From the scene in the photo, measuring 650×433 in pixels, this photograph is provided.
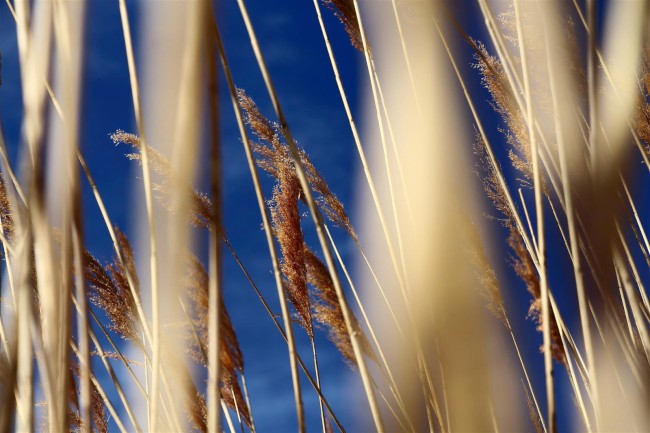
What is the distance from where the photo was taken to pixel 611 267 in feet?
1.96

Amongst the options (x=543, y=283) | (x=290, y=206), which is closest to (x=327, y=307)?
(x=290, y=206)

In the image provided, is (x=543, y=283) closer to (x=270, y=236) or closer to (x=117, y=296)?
(x=270, y=236)

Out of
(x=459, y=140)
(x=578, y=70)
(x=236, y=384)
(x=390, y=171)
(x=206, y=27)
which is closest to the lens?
(x=206, y=27)

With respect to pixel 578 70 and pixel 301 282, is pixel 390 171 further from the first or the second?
pixel 301 282

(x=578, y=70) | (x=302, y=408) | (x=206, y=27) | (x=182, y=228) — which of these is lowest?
(x=302, y=408)

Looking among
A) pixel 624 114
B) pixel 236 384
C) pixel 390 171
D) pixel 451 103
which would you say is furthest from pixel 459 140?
pixel 236 384

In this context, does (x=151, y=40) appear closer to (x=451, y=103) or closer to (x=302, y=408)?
(x=451, y=103)

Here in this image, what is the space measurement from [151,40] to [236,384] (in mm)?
1455

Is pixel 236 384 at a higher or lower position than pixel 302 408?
higher

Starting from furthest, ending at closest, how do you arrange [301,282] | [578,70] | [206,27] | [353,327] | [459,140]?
[301,282]
[578,70]
[353,327]
[459,140]
[206,27]

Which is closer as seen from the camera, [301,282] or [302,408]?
[302,408]

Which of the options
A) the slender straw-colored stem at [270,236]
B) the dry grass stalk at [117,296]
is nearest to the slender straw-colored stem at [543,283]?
the slender straw-colored stem at [270,236]

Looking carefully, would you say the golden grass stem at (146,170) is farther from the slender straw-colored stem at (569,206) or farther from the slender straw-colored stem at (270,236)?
the slender straw-colored stem at (569,206)

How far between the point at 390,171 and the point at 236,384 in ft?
2.90
